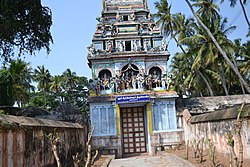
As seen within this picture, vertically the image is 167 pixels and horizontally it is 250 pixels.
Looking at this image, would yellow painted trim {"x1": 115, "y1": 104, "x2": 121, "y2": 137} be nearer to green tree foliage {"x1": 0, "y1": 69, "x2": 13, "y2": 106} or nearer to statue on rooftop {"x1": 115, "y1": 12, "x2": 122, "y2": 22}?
green tree foliage {"x1": 0, "y1": 69, "x2": 13, "y2": 106}

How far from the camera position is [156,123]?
18.0m

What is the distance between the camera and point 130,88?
19.1 meters

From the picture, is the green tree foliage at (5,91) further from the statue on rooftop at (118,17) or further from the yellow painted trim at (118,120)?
the statue on rooftop at (118,17)

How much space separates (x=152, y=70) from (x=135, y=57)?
1630 mm

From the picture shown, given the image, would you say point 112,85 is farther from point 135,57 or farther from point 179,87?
point 179,87

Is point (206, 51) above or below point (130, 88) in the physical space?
above

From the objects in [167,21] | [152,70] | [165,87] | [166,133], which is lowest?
[166,133]

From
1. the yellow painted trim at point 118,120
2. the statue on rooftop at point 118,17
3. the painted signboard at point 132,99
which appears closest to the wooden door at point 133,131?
the yellow painted trim at point 118,120

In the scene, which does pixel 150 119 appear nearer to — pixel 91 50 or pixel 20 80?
pixel 91 50

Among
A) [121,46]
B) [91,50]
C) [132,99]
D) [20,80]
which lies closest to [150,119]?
[132,99]

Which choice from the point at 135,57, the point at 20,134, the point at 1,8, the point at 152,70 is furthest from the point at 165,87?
the point at 20,134

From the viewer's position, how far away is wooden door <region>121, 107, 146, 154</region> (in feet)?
60.0

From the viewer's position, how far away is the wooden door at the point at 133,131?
60.0 feet

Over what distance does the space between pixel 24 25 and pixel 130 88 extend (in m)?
9.21
